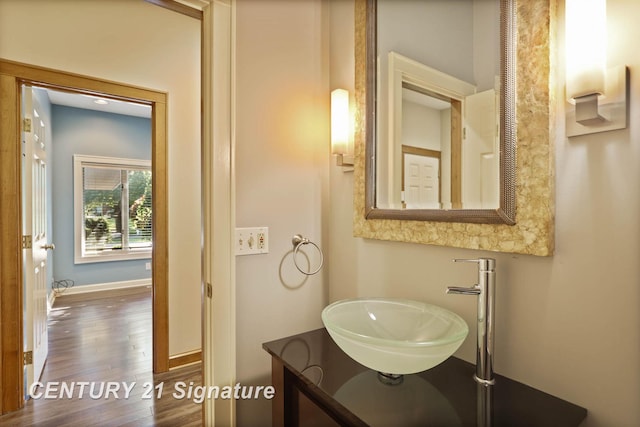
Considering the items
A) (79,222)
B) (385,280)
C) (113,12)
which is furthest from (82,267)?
(385,280)

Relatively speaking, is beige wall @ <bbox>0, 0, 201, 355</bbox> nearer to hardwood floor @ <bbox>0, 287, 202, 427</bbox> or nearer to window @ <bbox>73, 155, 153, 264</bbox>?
hardwood floor @ <bbox>0, 287, 202, 427</bbox>

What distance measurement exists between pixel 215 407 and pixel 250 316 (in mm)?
379

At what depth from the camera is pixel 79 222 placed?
4758mm

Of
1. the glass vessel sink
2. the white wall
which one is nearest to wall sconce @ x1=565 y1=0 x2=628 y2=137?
the glass vessel sink

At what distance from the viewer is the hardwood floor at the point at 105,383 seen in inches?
78.8

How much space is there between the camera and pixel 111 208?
5.12 m

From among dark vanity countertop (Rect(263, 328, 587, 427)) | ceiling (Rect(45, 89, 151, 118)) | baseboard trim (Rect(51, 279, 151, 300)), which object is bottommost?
baseboard trim (Rect(51, 279, 151, 300))

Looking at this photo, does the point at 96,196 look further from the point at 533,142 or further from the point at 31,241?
the point at 533,142

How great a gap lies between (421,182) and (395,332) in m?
0.55

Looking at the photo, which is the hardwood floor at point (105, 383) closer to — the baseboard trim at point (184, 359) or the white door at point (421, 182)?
the baseboard trim at point (184, 359)

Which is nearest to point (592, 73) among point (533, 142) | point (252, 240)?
point (533, 142)

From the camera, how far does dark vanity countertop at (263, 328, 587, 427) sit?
0.77 meters

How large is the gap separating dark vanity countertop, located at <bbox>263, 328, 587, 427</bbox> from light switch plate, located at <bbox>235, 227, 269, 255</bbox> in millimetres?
455

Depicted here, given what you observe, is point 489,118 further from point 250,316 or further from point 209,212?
point 250,316
